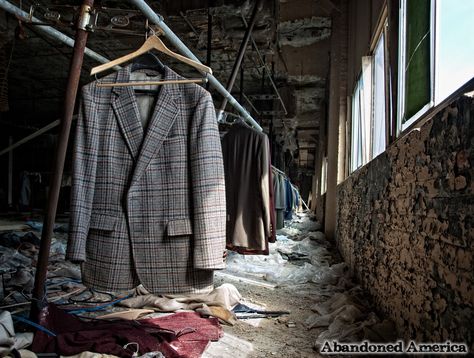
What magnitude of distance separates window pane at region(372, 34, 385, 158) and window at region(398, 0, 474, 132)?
0.78 meters

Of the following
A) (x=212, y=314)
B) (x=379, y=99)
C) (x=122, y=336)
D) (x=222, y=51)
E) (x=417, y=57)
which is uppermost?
(x=222, y=51)

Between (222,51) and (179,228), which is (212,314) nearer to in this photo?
(179,228)

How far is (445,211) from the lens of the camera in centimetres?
139

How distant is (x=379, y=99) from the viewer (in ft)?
11.0

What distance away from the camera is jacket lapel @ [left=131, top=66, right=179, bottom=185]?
1.51 m

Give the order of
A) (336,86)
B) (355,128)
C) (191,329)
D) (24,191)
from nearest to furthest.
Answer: (191,329) < (355,128) < (336,86) < (24,191)

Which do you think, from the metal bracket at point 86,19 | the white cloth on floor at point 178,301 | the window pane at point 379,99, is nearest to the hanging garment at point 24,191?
the white cloth on floor at point 178,301

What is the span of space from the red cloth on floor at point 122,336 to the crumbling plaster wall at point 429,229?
4.07 ft

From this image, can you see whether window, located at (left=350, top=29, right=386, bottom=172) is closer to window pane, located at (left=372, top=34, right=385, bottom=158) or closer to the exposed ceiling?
window pane, located at (left=372, top=34, right=385, bottom=158)

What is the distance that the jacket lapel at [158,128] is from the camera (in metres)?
1.51

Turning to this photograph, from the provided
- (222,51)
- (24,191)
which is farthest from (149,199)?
(24,191)

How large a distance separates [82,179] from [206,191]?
1.86ft

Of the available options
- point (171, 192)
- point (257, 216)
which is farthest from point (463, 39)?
point (257, 216)

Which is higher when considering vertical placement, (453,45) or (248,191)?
(453,45)
